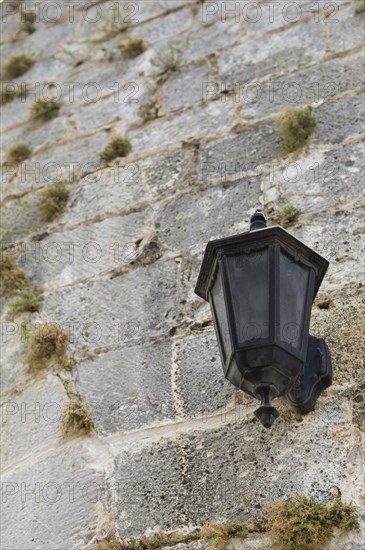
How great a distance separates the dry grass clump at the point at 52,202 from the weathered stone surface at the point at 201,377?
1175 millimetres

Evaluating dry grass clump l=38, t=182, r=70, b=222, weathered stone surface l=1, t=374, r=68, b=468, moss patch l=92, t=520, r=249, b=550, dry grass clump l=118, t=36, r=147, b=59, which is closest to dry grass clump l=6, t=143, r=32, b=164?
dry grass clump l=38, t=182, r=70, b=222

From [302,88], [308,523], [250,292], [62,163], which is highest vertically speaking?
[302,88]

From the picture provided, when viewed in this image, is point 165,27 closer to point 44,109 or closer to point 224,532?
point 44,109

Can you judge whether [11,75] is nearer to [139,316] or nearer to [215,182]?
[215,182]

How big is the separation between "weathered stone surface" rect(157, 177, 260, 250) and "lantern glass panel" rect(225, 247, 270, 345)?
94cm

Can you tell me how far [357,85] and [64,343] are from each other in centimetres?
170

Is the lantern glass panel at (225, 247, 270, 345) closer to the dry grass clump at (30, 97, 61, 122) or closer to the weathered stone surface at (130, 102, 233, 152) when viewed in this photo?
the weathered stone surface at (130, 102, 233, 152)

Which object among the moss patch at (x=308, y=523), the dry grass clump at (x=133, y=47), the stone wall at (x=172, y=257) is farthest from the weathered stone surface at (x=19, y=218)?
the moss patch at (x=308, y=523)

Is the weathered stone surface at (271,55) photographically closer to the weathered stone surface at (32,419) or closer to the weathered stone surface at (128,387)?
the weathered stone surface at (128,387)

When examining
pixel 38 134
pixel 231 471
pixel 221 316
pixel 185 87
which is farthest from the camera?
pixel 38 134

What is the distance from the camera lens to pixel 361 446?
225 cm

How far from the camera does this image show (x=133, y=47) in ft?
14.4

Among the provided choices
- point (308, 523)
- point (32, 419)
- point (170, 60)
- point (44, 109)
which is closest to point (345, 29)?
point (170, 60)

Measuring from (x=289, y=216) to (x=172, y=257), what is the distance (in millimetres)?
525
